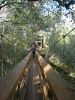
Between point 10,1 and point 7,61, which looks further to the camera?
point 7,61

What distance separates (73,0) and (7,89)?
1760 millimetres

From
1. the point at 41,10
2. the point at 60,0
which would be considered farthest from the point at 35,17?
the point at 60,0

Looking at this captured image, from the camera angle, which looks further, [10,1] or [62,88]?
[10,1]

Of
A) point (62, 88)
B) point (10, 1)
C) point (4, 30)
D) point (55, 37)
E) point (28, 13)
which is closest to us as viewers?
point (62, 88)

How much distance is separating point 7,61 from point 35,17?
520 cm

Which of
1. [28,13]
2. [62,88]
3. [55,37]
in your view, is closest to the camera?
[62,88]

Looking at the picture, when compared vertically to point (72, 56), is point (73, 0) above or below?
above

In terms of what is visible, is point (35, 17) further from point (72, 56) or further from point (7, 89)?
point (7, 89)

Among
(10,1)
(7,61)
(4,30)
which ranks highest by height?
(10,1)

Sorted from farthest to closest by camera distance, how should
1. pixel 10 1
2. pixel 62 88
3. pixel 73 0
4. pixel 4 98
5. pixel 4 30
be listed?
1. pixel 4 30
2. pixel 10 1
3. pixel 73 0
4. pixel 62 88
5. pixel 4 98

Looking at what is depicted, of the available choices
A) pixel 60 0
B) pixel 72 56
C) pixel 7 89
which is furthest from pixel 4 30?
pixel 7 89

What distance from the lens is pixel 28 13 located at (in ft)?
42.4

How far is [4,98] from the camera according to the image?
10.2 ft

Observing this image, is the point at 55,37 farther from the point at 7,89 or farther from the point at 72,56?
the point at 7,89
